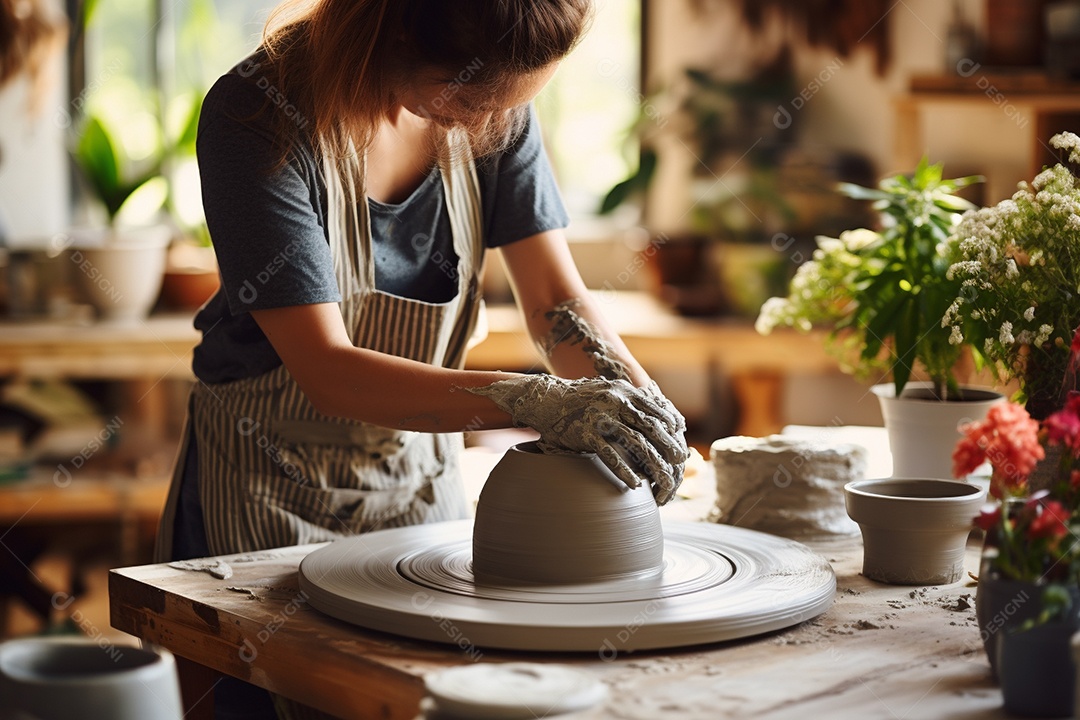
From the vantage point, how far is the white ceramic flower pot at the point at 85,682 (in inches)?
41.1

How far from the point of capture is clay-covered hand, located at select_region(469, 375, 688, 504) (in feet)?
4.85

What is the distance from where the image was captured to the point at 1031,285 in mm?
1644

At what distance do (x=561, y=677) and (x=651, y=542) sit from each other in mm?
404

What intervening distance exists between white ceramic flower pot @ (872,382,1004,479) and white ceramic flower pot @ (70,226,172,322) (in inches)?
101

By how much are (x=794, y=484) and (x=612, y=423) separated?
452 millimetres

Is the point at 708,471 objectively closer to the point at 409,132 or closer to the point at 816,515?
the point at 816,515

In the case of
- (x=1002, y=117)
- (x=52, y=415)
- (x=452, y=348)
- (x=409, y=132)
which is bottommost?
(x=52, y=415)

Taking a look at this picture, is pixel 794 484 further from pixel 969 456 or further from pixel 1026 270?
pixel 969 456

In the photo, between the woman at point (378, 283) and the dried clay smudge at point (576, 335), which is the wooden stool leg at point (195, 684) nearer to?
the woman at point (378, 283)

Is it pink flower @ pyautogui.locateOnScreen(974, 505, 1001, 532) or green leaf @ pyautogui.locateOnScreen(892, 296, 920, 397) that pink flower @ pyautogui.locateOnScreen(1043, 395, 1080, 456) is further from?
green leaf @ pyautogui.locateOnScreen(892, 296, 920, 397)

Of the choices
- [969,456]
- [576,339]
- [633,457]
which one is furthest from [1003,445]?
[576,339]

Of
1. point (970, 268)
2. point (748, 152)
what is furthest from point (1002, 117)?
point (970, 268)

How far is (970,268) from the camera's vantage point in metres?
1.65

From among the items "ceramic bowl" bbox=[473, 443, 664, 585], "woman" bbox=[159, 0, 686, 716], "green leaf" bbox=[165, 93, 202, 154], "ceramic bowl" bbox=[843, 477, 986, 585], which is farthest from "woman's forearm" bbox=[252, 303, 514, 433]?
"green leaf" bbox=[165, 93, 202, 154]
